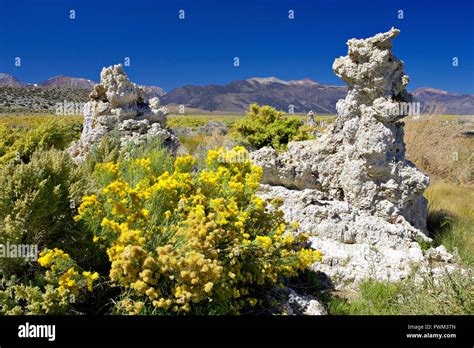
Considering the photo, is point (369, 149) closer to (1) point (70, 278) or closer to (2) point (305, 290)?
(2) point (305, 290)

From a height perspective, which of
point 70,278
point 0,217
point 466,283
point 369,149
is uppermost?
point 369,149

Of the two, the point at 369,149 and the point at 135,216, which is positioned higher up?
the point at 369,149

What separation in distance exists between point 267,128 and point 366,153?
27.7 ft

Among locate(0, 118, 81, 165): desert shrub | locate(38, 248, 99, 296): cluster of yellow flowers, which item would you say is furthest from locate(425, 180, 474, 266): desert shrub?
locate(0, 118, 81, 165): desert shrub

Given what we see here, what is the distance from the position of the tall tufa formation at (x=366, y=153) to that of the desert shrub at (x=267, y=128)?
21.8ft

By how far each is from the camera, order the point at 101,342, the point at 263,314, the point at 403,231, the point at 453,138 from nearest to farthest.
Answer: the point at 101,342
the point at 263,314
the point at 403,231
the point at 453,138

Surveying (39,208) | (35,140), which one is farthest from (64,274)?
(35,140)

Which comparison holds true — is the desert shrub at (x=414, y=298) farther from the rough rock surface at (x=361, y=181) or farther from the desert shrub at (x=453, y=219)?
the desert shrub at (x=453, y=219)

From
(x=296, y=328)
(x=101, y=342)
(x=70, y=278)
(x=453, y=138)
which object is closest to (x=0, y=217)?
(x=70, y=278)

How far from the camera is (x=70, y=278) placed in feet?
10.1

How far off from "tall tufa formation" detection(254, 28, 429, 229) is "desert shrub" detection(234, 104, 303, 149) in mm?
6637

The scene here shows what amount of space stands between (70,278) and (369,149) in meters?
4.63

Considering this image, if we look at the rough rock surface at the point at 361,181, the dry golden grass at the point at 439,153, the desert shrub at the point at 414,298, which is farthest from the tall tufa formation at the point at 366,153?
the dry golden grass at the point at 439,153

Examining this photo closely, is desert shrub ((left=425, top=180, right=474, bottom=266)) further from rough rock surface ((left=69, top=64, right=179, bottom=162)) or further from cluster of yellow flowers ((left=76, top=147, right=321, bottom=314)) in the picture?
rough rock surface ((left=69, top=64, right=179, bottom=162))
